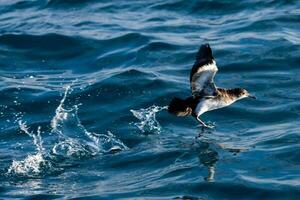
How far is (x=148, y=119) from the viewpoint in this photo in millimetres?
13133

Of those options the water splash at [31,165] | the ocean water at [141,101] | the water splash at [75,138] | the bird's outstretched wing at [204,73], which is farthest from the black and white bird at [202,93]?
the water splash at [31,165]

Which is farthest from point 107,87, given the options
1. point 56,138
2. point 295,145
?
point 295,145

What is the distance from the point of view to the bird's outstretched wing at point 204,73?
10469mm

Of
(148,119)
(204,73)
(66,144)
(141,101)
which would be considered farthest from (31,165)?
(141,101)

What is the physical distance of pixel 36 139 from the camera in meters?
12.6

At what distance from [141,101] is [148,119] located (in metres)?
0.88

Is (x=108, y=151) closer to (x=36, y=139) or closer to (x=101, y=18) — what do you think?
(x=36, y=139)

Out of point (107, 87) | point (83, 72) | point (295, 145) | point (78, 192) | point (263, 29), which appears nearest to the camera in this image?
point (78, 192)

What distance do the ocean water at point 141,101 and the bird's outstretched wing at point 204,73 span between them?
971mm

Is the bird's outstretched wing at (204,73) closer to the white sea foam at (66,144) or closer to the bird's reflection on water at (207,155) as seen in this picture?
the bird's reflection on water at (207,155)

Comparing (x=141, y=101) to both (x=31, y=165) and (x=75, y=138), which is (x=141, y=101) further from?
(x=31, y=165)

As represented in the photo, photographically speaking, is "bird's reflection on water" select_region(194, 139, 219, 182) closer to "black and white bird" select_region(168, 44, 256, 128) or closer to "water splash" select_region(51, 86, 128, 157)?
"black and white bird" select_region(168, 44, 256, 128)

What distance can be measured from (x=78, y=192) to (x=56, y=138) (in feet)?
7.16

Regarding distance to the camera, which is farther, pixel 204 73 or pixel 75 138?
pixel 75 138
